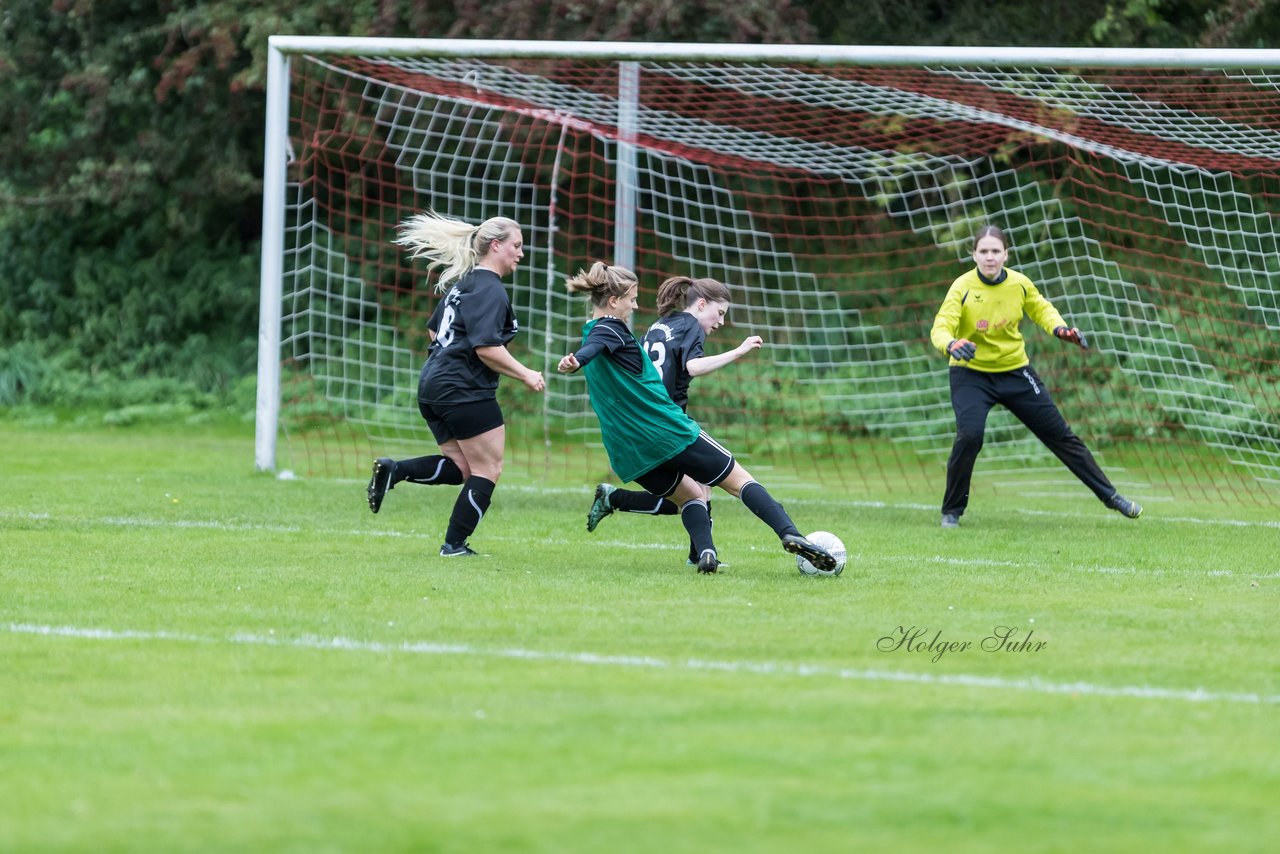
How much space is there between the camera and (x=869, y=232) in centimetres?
1775

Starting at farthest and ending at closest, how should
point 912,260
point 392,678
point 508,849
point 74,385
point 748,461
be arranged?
point 74,385 → point 912,260 → point 748,461 → point 392,678 → point 508,849

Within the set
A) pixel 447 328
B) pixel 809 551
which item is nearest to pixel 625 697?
pixel 809 551

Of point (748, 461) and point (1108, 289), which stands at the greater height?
point (1108, 289)

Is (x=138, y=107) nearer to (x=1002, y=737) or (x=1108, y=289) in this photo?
(x=1108, y=289)

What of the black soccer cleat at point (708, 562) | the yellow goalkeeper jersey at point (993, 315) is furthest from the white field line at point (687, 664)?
the yellow goalkeeper jersey at point (993, 315)

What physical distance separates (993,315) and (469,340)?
349cm

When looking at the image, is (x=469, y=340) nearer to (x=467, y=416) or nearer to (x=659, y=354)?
(x=467, y=416)

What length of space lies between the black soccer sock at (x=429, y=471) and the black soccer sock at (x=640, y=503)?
0.87 meters

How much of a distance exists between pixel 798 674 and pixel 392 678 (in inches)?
49.2

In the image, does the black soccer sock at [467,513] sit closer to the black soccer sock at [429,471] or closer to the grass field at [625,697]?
the grass field at [625,697]

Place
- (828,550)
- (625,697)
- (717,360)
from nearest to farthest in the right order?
1. (625,697)
2. (828,550)
3. (717,360)

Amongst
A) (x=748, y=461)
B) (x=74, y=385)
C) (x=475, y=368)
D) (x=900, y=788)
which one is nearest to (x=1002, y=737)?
(x=900, y=788)

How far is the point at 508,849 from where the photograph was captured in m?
3.62

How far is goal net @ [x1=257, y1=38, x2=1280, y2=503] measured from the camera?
1272 cm
